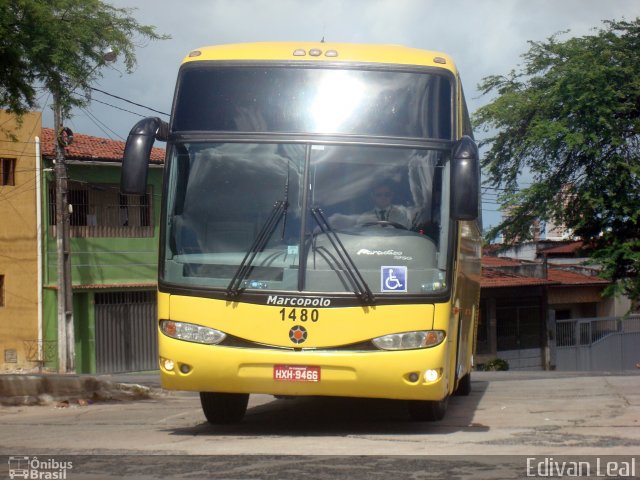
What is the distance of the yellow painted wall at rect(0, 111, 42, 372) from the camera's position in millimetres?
30281

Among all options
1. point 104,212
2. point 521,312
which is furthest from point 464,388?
point 521,312

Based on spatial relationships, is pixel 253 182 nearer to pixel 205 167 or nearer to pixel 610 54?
pixel 205 167

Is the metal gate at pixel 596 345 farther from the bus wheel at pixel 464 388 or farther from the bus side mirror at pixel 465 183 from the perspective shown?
the bus side mirror at pixel 465 183

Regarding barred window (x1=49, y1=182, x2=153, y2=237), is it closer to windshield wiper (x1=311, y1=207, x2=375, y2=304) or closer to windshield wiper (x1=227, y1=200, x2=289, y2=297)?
windshield wiper (x1=227, y1=200, x2=289, y2=297)

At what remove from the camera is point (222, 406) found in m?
10.2

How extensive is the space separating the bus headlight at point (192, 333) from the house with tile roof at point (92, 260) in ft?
72.9

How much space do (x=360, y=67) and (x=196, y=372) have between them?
3056 millimetres

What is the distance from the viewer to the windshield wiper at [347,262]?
28.5ft

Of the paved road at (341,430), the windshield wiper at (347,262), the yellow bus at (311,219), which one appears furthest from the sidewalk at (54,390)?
the windshield wiper at (347,262)

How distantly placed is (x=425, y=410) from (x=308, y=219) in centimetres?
228

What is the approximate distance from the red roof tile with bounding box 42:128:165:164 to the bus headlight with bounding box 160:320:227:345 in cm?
2254

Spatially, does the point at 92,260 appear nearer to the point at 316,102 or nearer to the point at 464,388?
the point at 464,388

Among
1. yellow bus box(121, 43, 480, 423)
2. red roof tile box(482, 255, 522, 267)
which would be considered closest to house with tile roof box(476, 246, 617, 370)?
red roof tile box(482, 255, 522, 267)

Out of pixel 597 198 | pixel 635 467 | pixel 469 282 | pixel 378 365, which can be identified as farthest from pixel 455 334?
pixel 597 198
